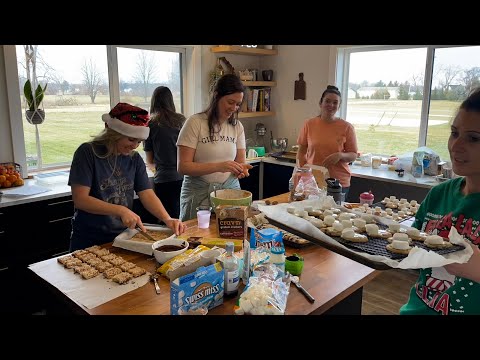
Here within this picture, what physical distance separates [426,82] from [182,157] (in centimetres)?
257

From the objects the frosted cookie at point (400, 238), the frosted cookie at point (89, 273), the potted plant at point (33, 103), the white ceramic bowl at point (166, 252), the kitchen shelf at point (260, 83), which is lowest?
the frosted cookie at point (89, 273)

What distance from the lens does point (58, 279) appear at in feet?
4.22

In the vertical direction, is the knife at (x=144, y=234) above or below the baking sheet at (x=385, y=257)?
below

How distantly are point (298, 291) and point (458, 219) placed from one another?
1.72 feet

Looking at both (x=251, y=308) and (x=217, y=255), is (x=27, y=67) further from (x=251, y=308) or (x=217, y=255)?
(x=251, y=308)

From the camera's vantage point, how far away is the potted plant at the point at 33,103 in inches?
116

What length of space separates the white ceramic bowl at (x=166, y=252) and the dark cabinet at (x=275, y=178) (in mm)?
2417

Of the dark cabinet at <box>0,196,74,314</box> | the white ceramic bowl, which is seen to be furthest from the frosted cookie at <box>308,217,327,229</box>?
the dark cabinet at <box>0,196,74,314</box>

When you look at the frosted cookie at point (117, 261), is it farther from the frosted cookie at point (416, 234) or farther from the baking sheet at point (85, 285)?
the frosted cookie at point (416, 234)

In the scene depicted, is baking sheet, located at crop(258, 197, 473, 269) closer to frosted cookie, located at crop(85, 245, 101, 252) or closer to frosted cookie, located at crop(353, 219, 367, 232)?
frosted cookie, located at crop(353, 219, 367, 232)

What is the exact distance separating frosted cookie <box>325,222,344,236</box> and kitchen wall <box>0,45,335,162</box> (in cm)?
293

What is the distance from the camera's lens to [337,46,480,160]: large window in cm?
336

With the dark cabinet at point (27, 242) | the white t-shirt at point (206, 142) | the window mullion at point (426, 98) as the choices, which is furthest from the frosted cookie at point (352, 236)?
the window mullion at point (426, 98)

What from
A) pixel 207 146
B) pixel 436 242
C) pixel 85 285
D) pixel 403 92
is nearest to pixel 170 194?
pixel 207 146
